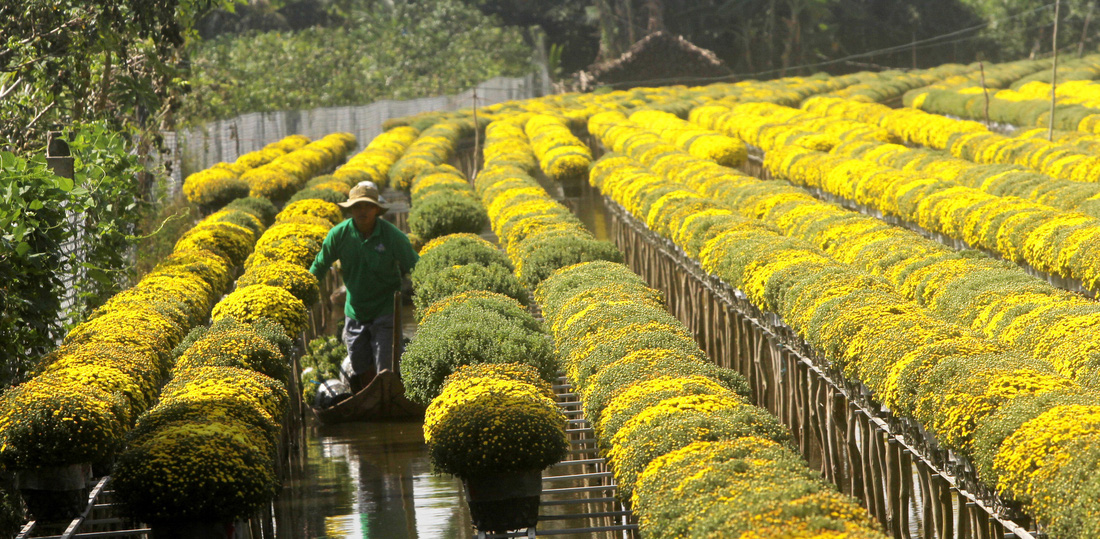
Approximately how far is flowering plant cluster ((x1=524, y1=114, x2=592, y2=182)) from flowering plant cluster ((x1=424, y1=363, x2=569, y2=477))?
17891mm

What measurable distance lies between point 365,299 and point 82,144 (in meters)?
3.19

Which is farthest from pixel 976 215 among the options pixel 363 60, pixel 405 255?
pixel 363 60

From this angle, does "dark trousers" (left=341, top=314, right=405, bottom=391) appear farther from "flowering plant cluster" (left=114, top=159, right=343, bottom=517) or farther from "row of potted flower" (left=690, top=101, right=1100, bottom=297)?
"row of potted flower" (left=690, top=101, right=1100, bottom=297)

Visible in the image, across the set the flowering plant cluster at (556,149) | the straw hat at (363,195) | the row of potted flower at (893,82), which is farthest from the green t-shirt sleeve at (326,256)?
the row of potted flower at (893,82)

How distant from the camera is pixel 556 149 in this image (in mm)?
26484

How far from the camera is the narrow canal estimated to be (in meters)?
8.54

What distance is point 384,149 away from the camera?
30.8 m

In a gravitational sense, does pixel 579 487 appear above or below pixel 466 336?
below

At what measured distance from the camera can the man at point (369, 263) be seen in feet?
32.6

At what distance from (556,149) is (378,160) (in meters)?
4.20

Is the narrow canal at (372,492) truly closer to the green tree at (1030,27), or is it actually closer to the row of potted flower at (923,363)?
the row of potted flower at (923,363)

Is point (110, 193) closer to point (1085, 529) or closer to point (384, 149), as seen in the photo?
point (1085, 529)

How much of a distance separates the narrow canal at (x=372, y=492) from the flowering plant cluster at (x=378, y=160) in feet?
38.4

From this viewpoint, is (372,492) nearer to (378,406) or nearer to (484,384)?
(378,406)
